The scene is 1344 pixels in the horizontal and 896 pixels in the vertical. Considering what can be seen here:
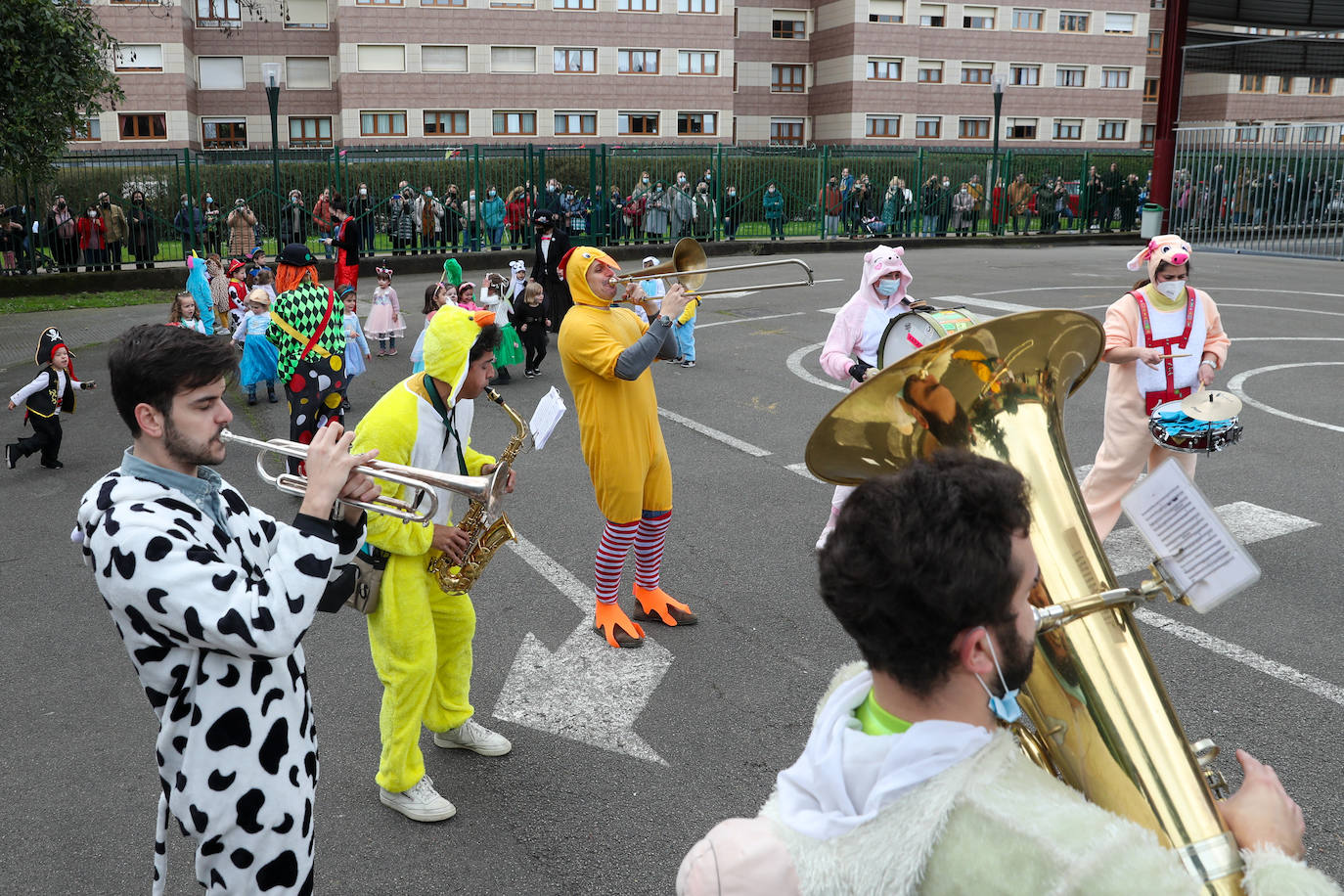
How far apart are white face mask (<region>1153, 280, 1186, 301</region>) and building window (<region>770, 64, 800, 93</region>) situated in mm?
54735

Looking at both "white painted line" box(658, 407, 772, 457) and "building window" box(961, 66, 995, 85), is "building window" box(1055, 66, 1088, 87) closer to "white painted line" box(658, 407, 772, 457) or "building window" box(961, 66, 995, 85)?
"building window" box(961, 66, 995, 85)

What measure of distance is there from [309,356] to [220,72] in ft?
161

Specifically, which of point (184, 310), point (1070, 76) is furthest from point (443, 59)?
point (184, 310)

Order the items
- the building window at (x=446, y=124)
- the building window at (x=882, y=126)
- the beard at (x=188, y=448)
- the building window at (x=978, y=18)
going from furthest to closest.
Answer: the building window at (x=978, y=18)
the building window at (x=882, y=126)
the building window at (x=446, y=124)
the beard at (x=188, y=448)

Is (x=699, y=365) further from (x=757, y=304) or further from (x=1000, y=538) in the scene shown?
(x=1000, y=538)

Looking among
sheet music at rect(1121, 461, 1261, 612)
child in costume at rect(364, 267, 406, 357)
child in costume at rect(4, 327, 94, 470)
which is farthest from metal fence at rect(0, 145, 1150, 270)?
sheet music at rect(1121, 461, 1261, 612)

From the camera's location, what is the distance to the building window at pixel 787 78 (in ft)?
190

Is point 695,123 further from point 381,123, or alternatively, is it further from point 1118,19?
point 1118,19

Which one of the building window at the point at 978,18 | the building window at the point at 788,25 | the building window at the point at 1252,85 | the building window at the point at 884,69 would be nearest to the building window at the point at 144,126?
the building window at the point at 788,25

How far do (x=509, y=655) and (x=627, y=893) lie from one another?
1.88 meters

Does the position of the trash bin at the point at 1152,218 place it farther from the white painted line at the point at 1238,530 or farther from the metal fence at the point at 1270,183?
the white painted line at the point at 1238,530

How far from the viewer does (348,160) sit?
24531 millimetres

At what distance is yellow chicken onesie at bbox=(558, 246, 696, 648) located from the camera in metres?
5.00

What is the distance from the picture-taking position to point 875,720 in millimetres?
1663
